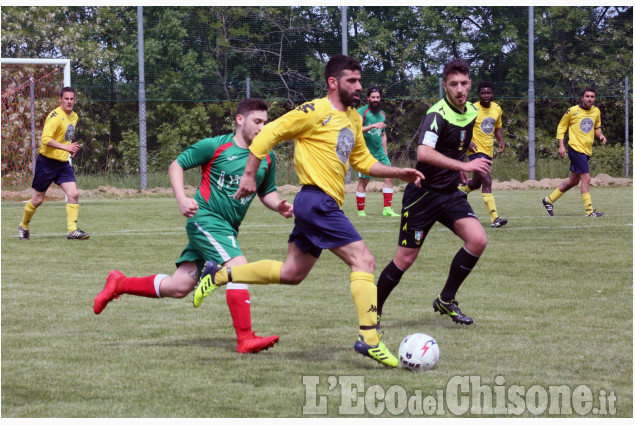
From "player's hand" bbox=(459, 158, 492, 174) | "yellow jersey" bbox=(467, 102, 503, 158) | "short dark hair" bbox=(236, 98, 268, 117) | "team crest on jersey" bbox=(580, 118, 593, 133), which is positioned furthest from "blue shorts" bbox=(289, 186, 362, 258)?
"team crest on jersey" bbox=(580, 118, 593, 133)

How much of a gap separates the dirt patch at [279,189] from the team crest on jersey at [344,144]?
17563mm

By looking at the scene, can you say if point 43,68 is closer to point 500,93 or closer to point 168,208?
point 168,208

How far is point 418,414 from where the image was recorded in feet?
14.9

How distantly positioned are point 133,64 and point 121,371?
25307mm

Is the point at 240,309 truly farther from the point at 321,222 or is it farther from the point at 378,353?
the point at 378,353

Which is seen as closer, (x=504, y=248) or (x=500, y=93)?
(x=504, y=248)

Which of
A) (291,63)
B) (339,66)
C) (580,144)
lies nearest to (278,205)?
(339,66)

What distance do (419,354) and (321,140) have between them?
1.49m

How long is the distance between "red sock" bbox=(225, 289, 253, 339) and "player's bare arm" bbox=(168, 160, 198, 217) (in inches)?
23.7

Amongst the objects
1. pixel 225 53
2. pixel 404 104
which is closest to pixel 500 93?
pixel 404 104

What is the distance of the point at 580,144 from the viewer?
1627 cm

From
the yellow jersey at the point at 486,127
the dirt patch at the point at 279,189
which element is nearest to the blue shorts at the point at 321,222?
the yellow jersey at the point at 486,127

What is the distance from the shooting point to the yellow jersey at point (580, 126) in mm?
16281

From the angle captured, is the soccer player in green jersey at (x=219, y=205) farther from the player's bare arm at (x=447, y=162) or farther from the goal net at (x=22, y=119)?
the goal net at (x=22, y=119)
